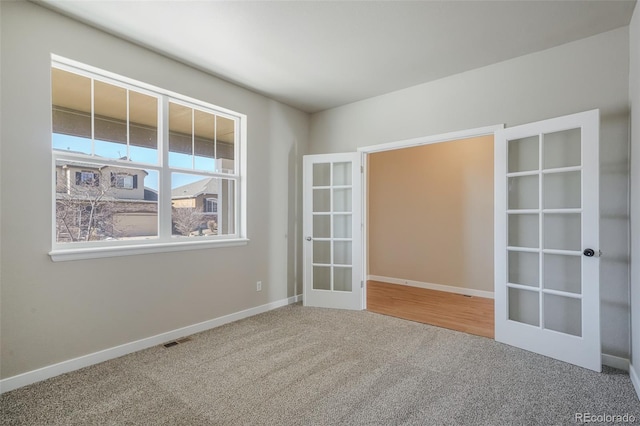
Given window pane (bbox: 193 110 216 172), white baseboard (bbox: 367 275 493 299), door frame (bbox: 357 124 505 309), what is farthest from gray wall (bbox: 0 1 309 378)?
white baseboard (bbox: 367 275 493 299)

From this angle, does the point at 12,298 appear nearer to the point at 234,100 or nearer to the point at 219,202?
the point at 219,202

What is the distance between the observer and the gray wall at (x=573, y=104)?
255 centimetres

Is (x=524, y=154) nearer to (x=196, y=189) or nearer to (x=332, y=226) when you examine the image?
(x=332, y=226)

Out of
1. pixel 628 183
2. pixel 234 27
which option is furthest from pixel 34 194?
pixel 628 183

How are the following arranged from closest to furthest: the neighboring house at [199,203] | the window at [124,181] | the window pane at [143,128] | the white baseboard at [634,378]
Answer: the white baseboard at [634,378], the window at [124,181], the window pane at [143,128], the neighboring house at [199,203]

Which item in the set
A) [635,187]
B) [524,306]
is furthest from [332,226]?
[635,187]

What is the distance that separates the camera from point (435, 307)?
424 cm

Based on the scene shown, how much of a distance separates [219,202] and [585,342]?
375cm

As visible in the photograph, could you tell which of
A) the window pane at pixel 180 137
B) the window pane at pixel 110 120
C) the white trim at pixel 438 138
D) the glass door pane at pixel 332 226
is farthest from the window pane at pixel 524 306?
the window pane at pixel 110 120

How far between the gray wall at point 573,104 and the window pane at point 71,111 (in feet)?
10.6

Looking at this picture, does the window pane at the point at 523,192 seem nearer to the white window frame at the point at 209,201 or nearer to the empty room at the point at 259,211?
the empty room at the point at 259,211

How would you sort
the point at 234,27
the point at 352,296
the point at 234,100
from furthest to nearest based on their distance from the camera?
the point at 352,296, the point at 234,100, the point at 234,27

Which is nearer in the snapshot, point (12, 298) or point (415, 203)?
point (12, 298)

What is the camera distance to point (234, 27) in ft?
8.43
